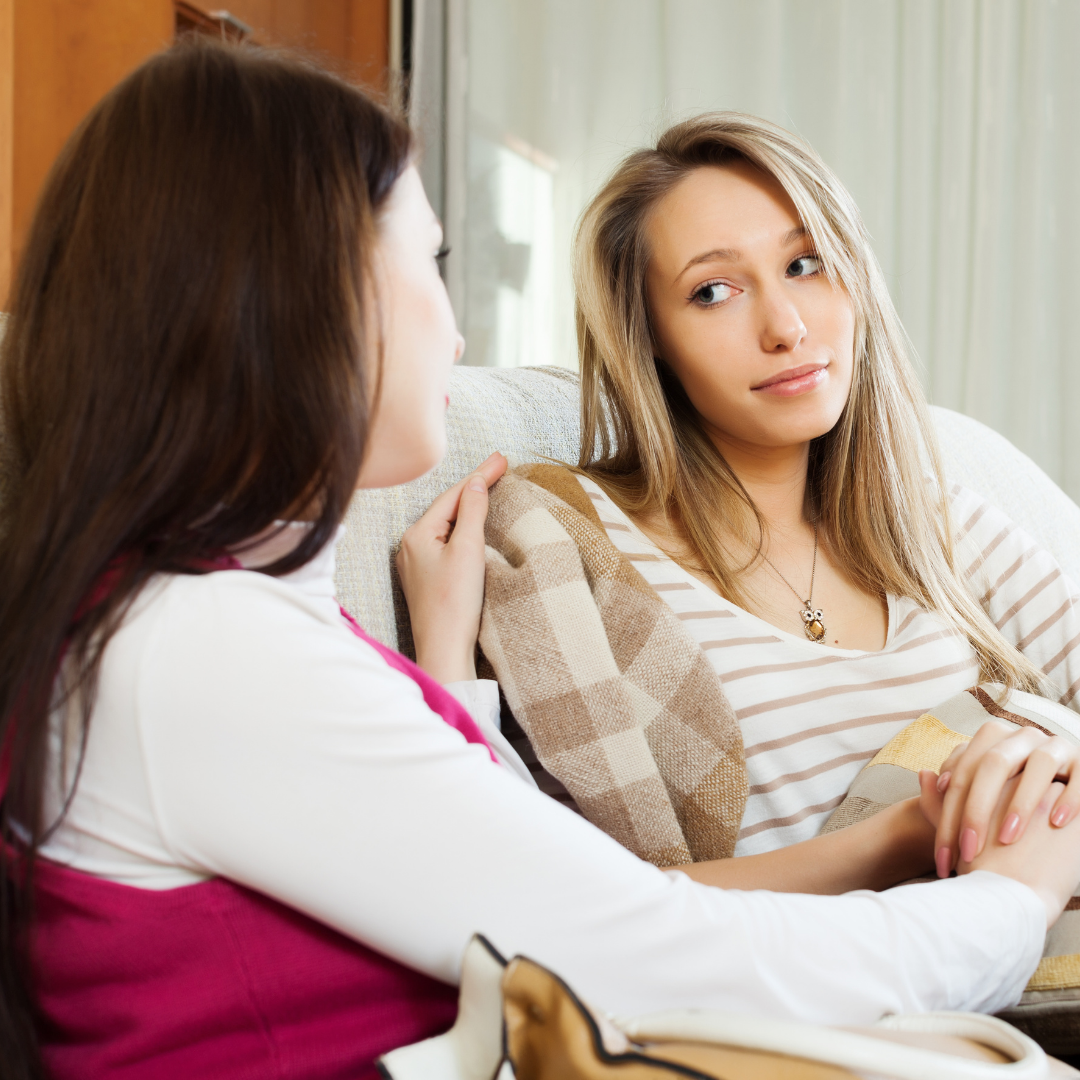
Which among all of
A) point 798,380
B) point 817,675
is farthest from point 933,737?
point 798,380

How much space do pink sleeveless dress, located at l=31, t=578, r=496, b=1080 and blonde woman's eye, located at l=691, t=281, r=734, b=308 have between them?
2.83 feet

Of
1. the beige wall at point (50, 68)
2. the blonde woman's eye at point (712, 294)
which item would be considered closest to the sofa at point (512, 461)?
the blonde woman's eye at point (712, 294)

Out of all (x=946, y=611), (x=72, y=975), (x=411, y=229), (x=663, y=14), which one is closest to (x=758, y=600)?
(x=946, y=611)

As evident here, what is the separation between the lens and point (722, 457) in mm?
1282

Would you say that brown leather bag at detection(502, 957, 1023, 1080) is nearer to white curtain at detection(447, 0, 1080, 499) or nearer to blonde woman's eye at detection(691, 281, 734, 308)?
blonde woman's eye at detection(691, 281, 734, 308)

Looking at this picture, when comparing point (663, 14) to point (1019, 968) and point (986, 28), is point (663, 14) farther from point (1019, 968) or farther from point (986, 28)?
point (1019, 968)

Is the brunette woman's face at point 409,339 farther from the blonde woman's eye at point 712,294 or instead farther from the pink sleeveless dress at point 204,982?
the blonde woman's eye at point 712,294

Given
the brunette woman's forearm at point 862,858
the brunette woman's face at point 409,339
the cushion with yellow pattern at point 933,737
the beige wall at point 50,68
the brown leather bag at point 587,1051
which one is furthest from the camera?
the beige wall at point 50,68

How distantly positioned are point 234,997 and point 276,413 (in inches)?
11.4

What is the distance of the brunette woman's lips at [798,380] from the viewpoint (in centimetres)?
115

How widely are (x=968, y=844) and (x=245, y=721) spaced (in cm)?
50

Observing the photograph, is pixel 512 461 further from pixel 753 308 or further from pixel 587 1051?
pixel 587 1051

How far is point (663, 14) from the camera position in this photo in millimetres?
2879

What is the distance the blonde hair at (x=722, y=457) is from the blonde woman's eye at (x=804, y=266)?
2 centimetres
